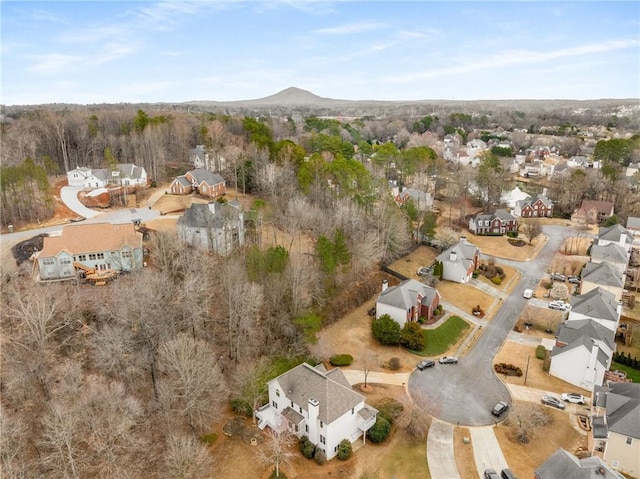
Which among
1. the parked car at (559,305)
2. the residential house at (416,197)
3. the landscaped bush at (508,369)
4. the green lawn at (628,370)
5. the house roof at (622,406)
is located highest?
the residential house at (416,197)

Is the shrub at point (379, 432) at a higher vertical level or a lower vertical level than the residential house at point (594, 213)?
lower

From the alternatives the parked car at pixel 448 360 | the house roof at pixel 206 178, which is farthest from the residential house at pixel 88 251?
the parked car at pixel 448 360

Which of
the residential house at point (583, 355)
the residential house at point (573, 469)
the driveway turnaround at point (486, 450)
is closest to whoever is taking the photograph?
the residential house at point (573, 469)

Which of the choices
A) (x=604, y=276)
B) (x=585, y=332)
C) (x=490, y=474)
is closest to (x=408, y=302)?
(x=585, y=332)

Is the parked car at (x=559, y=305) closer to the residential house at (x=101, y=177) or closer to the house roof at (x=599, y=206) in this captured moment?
the house roof at (x=599, y=206)

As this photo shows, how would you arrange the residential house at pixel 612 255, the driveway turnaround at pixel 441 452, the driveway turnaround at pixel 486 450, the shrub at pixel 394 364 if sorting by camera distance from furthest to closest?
the residential house at pixel 612 255, the shrub at pixel 394 364, the driveway turnaround at pixel 486 450, the driveway turnaround at pixel 441 452

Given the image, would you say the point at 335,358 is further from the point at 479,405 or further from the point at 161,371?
the point at 161,371

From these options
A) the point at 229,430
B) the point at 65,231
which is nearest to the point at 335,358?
the point at 229,430
